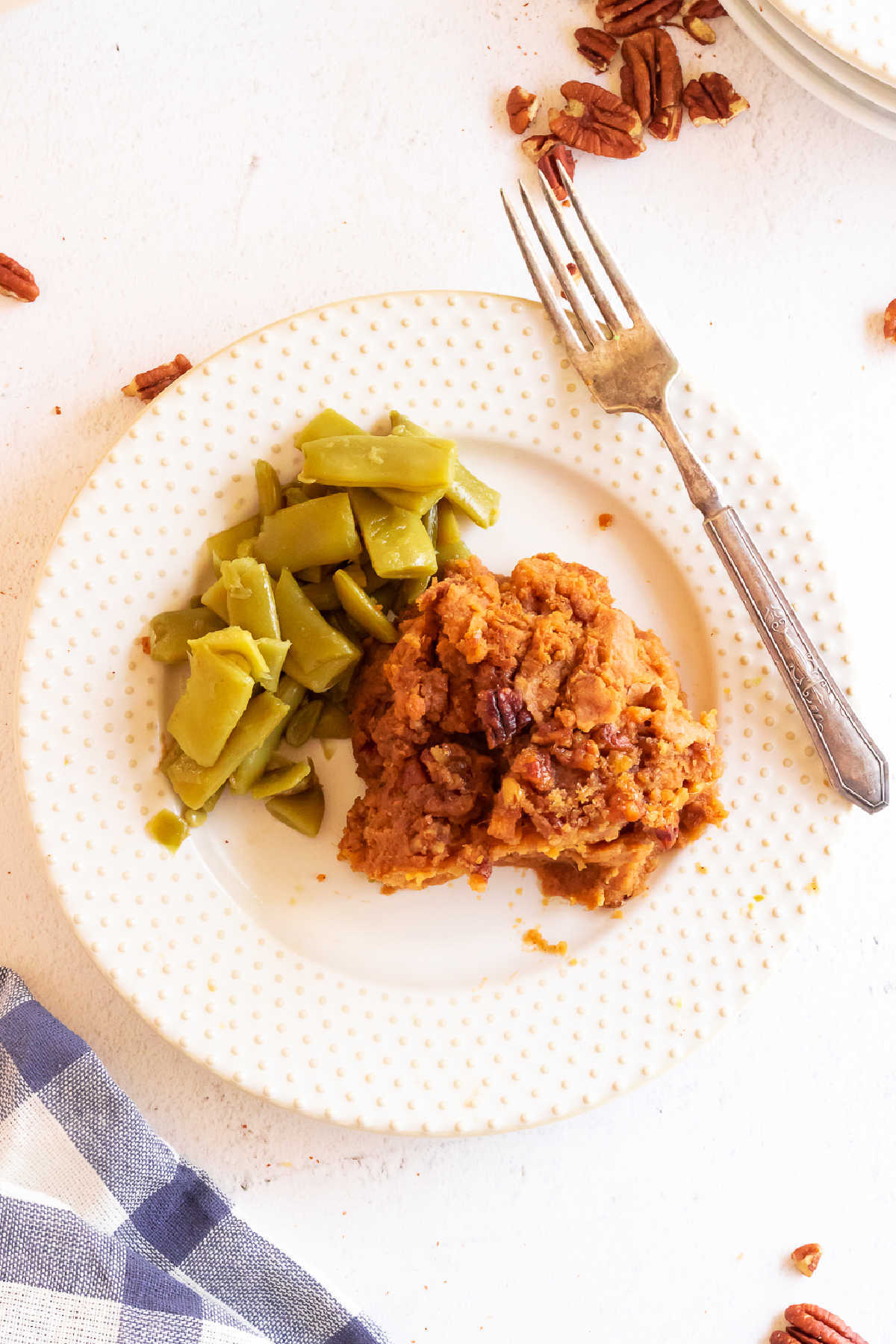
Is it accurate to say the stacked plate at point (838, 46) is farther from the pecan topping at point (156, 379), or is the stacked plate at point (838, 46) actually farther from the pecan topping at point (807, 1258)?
the pecan topping at point (807, 1258)

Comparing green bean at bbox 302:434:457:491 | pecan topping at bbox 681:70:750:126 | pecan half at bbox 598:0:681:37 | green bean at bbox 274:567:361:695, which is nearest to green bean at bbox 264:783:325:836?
green bean at bbox 274:567:361:695

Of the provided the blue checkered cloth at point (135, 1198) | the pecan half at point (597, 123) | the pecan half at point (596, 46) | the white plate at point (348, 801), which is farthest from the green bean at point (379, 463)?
the blue checkered cloth at point (135, 1198)

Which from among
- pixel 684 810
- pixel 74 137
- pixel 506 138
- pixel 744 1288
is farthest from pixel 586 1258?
pixel 74 137

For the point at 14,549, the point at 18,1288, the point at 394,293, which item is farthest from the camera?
the point at 14,549

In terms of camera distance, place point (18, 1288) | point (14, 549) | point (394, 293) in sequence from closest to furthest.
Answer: point (18, 1288) → point (394, 293) → point (14, 549)

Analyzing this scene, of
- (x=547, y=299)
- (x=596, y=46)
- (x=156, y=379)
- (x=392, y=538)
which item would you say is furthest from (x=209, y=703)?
(x=596, y=46)

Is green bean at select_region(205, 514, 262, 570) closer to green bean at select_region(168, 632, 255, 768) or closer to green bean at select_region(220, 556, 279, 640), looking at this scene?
green bean at select_region(220, 556, 279, 640)

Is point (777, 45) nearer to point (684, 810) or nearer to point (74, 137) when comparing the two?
point (74, 137)
